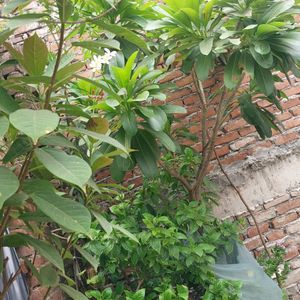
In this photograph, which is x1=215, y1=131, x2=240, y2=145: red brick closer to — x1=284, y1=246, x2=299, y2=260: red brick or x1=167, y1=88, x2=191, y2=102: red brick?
x1=167, y1=88, x2=191, y2=102: red brick

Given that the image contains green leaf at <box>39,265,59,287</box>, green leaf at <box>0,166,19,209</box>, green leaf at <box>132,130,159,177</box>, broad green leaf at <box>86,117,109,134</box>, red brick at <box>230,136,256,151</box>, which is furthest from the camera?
red brick at <box>230,136,256,151</box>

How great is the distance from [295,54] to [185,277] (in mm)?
1104

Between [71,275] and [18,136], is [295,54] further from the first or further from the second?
[71,275]

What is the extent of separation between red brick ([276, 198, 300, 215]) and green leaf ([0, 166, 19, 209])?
226 centimetres

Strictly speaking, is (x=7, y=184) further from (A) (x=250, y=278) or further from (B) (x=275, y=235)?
(B) (x=275, y=235)

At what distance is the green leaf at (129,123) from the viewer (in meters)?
1.69

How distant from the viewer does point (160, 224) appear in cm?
172

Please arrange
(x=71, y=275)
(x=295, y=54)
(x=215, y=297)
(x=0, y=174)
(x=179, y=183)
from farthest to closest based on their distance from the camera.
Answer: (x=179, y=183) → (x=71, y=275) → (x=295, y=54) → (x=215, y=297) → (x=0, y=174)

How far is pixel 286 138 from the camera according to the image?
272cm

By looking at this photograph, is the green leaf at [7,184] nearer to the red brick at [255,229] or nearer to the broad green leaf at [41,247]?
the broad green leaf at [41,247]

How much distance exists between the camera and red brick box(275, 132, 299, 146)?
2713 millimetres

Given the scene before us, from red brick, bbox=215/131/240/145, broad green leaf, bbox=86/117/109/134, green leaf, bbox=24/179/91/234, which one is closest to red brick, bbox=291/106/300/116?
red brick, bbox=215/131/240/145

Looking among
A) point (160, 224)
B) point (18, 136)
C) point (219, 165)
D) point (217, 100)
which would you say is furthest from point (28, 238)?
point (217, 100)

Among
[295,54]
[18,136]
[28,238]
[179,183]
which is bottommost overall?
[179,183]
